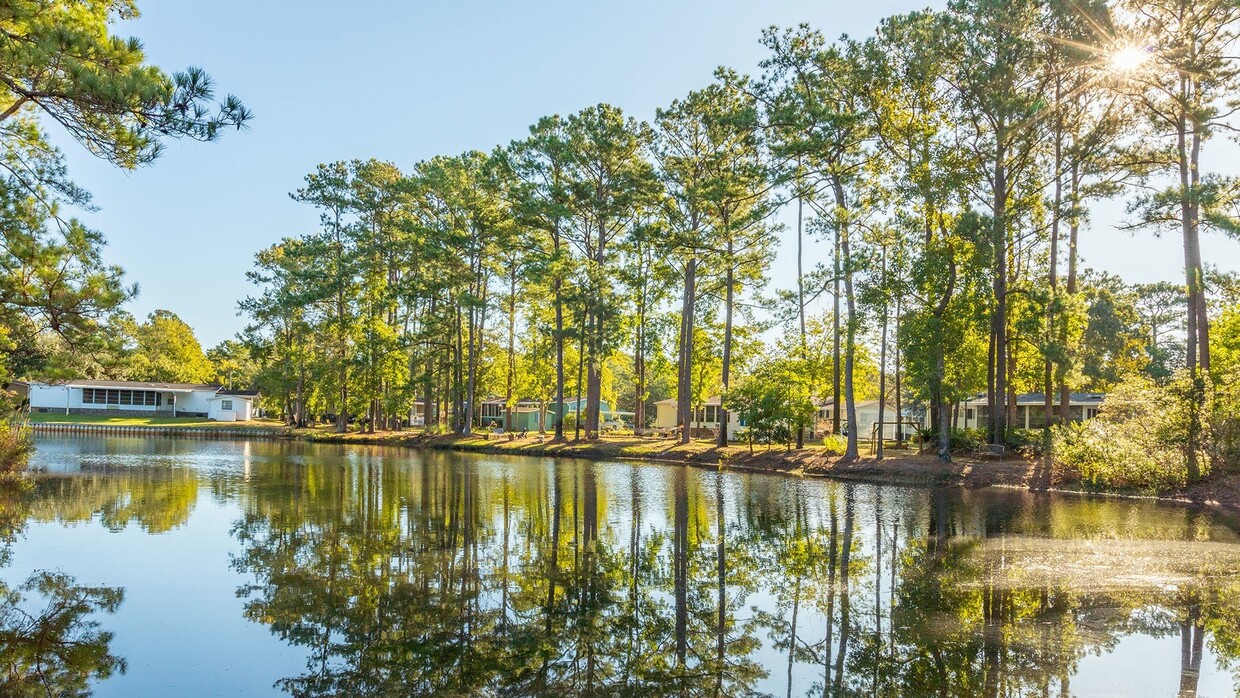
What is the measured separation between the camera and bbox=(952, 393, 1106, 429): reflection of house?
3978 cm

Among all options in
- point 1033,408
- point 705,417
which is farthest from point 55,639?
point 705,417

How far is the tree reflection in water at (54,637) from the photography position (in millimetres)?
5543

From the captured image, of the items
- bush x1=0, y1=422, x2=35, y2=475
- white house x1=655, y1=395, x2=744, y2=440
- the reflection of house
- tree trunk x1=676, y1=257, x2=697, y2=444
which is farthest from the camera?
white house x1=655, y1=395, x2=744, y2=440

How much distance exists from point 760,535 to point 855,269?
1450 centimetres

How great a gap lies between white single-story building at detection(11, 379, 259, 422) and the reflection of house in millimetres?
55068

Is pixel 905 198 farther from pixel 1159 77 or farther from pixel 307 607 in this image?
pixel 307 607

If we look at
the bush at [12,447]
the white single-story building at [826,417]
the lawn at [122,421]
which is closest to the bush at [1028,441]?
the white single-story building at [826,417]

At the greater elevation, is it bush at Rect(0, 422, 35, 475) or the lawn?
bush at Rect(0, 422, 35, 475)

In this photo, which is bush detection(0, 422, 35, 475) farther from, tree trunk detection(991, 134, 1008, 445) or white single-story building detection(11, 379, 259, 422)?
white single-story building detection(11, 379, 259, 422)

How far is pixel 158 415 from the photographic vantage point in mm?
65688

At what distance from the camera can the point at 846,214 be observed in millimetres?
25094

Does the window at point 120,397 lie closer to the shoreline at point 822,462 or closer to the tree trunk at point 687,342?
the shoreline at point 822,462

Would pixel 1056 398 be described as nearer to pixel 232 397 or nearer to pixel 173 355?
pixel 232 397

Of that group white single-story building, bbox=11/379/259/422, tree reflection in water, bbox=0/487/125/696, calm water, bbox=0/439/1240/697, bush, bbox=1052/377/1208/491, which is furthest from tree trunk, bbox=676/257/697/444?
white single-story building, bbox=11/379/259/422
